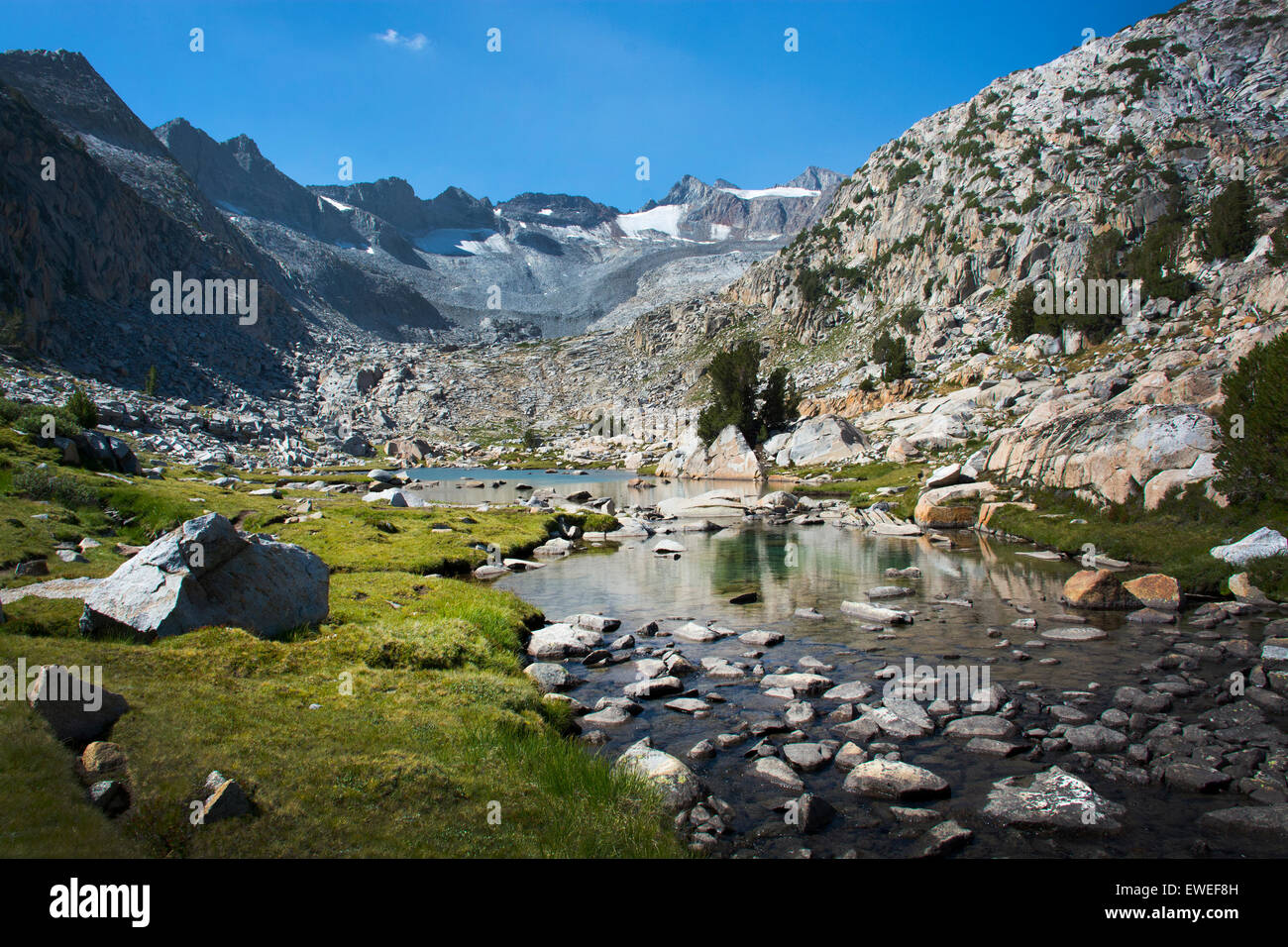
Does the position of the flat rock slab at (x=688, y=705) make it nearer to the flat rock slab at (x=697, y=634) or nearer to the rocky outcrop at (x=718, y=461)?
the flat rock slab at (x=697, y=634)

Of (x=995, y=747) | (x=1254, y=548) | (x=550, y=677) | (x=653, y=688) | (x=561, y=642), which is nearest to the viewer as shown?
(x=995, y=747)

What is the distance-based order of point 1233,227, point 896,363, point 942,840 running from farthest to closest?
point 896,363 < point 1233,227 < point 942,840

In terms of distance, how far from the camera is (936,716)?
1369cm

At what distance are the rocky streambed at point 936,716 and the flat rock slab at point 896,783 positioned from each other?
0.03 meters

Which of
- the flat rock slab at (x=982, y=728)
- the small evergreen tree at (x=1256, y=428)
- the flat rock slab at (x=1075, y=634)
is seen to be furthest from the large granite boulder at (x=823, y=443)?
the flat rock slab at (x=982, y=728)

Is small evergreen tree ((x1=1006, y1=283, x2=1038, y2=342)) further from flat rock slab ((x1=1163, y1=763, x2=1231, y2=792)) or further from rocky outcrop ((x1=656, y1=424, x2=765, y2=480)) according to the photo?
flat rock slab ((x1=1163, y1=763, x2=1231, y2=792))

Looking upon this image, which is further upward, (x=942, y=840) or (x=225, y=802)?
(x=225, y=802)

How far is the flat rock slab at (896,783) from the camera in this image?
34.6 feet

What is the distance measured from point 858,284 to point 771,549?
5548 inches

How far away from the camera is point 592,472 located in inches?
4656

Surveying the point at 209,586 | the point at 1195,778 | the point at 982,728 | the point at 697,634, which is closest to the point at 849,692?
the point at 982,728

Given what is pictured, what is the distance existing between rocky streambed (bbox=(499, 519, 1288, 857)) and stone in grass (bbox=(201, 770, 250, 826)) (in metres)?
5.76

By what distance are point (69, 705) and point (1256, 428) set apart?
34837 mm

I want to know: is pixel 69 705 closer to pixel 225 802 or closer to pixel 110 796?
pixel 110 796
